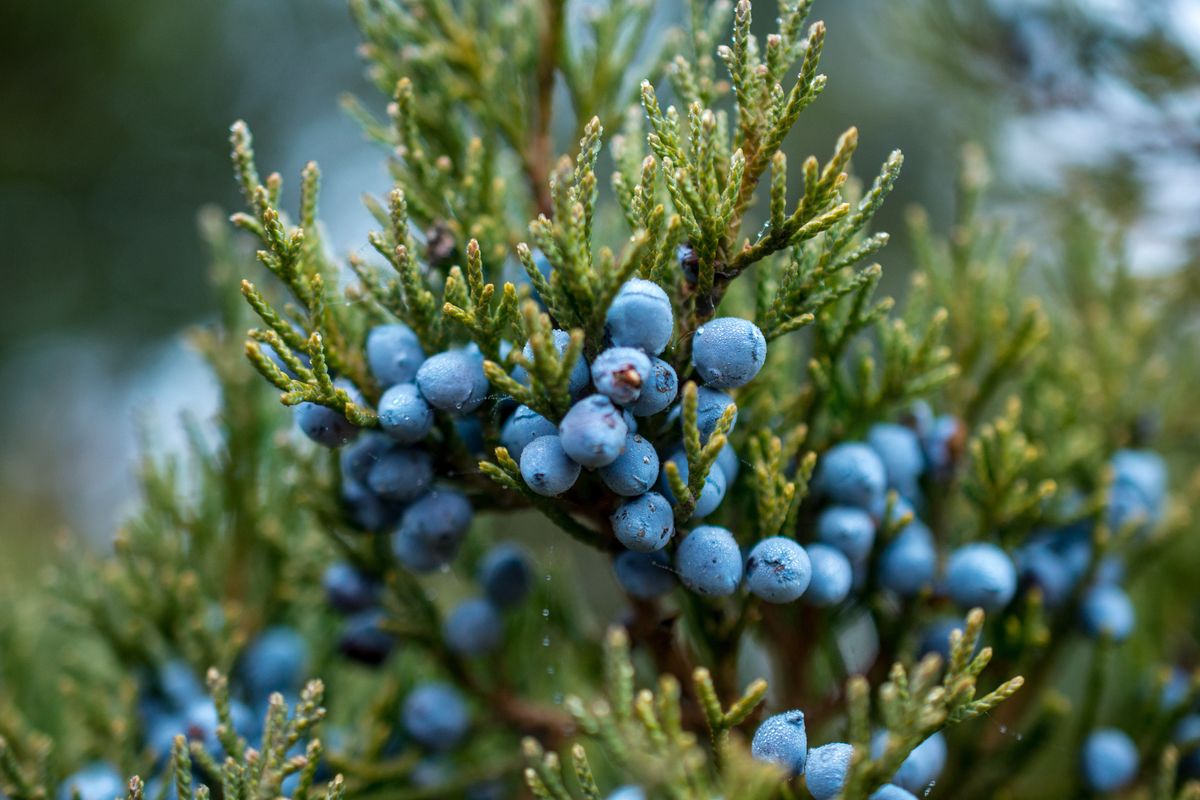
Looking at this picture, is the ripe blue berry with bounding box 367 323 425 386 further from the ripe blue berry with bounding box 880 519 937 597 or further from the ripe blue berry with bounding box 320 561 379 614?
the ripe blue berry with bounding box 880 519 937 597

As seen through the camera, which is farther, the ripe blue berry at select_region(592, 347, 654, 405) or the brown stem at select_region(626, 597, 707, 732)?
the brown stem at select_region(626, 597, 707, 732)

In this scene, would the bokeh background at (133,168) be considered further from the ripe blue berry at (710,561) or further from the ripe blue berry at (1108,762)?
the ripe blue berry at (710,561)

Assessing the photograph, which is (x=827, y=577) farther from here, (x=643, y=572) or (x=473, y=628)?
(x=473, y=628)

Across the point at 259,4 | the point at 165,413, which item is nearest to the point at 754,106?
the point at 165,413

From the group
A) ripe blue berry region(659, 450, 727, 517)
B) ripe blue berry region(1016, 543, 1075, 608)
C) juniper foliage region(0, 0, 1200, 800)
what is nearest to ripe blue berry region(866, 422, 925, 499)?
juniper foliage region(0, 0, 1200, 800)

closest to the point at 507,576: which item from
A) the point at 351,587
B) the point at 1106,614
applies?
the point at 351,587

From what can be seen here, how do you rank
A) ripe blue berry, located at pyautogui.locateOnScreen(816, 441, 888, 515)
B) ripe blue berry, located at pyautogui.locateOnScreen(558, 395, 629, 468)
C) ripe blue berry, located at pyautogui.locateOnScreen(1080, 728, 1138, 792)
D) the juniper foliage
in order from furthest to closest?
ripe blue berry, located at pyautogui.locateOnScreen(1080, 728, 1138, 792) < ripe blue berry, located at pyautogui.locateOnScreen(816, 441, 888, 515) < the juniper foliage < ripe blue berry, located at pyautogui.locateOnScreen(558, 395, 629, 468)

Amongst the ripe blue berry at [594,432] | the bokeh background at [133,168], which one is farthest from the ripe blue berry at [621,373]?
the bokeh background at [133,168]
